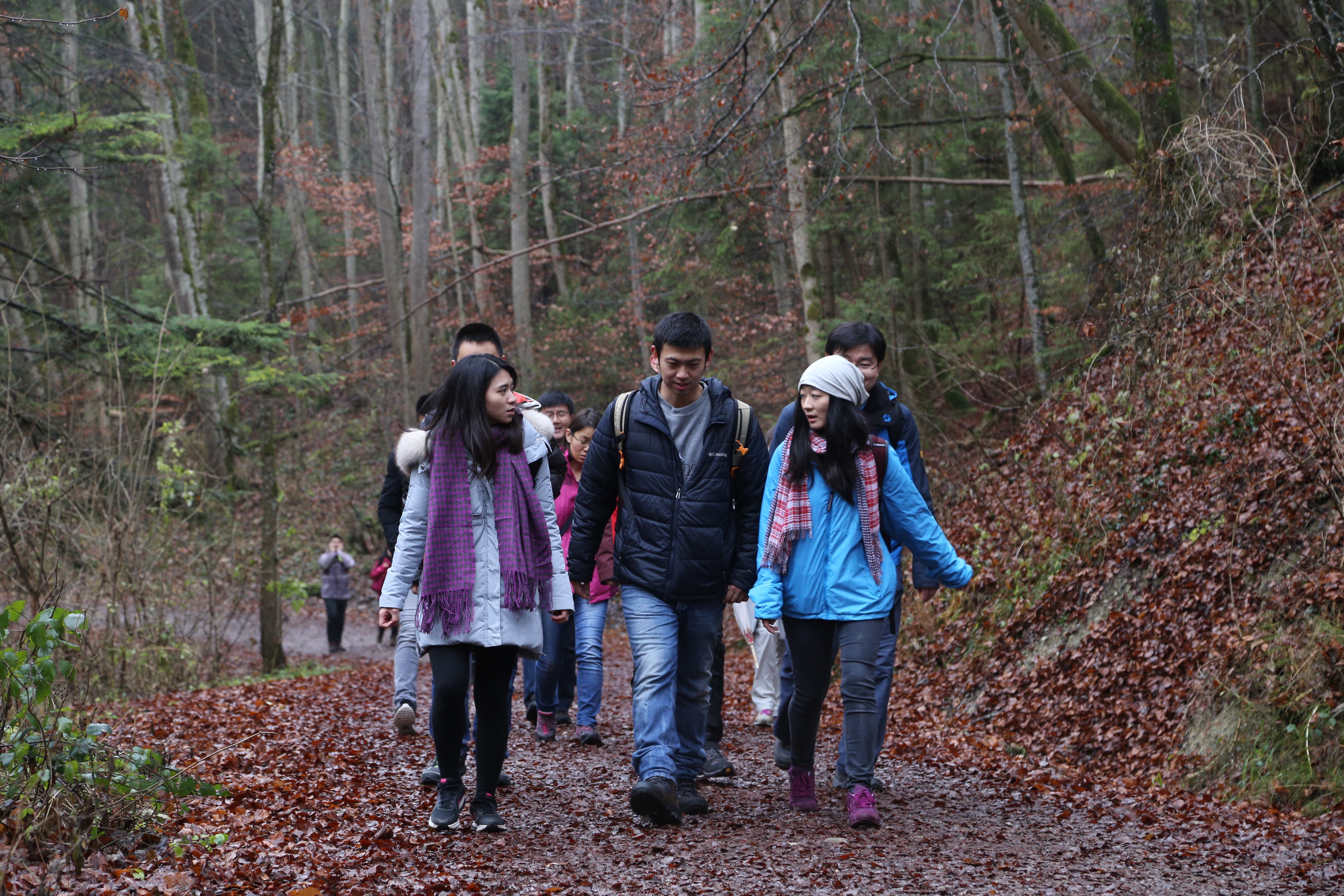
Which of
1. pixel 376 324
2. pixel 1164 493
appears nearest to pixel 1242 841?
pixel 1164 493

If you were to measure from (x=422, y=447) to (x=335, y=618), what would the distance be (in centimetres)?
1290

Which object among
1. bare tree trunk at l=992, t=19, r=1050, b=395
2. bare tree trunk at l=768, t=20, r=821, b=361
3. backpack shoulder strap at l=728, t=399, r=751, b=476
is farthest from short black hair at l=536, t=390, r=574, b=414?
bare tree trunk at l=992, t=19, r=1050, b=395

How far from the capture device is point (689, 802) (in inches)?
197

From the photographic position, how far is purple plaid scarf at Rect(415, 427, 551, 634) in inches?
176

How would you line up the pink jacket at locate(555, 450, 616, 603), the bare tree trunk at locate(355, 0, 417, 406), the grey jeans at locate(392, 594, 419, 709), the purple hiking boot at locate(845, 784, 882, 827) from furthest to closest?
the bare tree trunk at locate(355, 0, 417, 406), the pink jacket at locate(555, 450, 616, 603), the grey jeans at locate(392, 594, 419, 709), the purple hiking boot at locate(845, 784, 882, 827)

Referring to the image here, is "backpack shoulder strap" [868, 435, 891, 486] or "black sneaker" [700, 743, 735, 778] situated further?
"black sneaker" [700, 743, 735, 778]

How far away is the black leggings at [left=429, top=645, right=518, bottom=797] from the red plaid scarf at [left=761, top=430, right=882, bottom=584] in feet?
4.12

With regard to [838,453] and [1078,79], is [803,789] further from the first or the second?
[1078,79]

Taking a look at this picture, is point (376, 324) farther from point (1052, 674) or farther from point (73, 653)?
point (1052, 674)

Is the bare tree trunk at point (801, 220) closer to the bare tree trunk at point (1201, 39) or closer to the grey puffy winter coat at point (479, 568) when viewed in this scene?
the bare tree trunk at point (1201, 39)

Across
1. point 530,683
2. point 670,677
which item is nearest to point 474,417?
point 670,677

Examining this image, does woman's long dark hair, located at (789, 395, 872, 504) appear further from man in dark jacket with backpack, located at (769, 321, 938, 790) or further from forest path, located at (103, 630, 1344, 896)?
forest path, located at (103, 630, 1344, 896)

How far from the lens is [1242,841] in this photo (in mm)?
4500

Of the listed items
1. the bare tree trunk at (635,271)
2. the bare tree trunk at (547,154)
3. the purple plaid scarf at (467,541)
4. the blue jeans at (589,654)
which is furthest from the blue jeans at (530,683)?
the bare tree trunk at (547,154)
